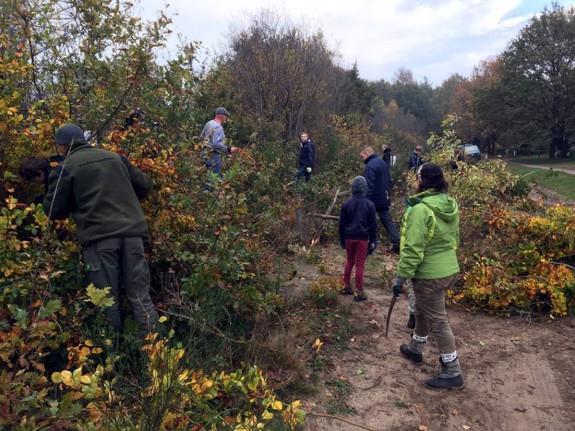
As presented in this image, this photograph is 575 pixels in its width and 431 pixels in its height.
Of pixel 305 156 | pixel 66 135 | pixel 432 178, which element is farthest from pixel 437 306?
pixel 305 156

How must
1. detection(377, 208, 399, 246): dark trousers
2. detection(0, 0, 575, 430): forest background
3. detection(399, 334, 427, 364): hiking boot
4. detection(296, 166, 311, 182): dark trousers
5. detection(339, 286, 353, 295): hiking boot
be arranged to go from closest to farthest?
detection(0, 0, 575, 430): forest background → detection(399, 334, 427, 364): hiking boot → detection(339, 286, 353, 295): hiking boot → detection(377, 208, 399, 246): dark trousers → detection(296, 166, 311, 182): dark trousers

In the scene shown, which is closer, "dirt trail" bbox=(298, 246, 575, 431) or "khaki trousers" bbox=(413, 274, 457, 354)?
"dirt trail" bbox=(298, 246, 575, 431)

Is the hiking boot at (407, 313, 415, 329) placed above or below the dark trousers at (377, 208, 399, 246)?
below

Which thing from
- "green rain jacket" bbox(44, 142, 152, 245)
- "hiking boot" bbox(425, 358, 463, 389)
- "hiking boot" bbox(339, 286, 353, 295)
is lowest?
"hiking boot" bbox(425, 358, 463, 389)

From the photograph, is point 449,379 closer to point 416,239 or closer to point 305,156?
point 416,239

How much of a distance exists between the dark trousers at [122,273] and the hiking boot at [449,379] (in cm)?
235

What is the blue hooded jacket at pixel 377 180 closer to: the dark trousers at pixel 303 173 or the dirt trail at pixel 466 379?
the dirt trail at pixel 466 379

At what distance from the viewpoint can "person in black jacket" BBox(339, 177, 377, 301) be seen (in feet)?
19.3

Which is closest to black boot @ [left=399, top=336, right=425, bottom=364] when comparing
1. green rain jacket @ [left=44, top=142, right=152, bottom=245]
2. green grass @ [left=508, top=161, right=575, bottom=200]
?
green rain jacket @ [left=44, top=142, right=152, bottom=245]

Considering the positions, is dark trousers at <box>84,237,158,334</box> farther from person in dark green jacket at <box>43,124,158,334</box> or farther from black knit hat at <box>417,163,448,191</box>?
black knit hat at <box>417,163,448,191</box>

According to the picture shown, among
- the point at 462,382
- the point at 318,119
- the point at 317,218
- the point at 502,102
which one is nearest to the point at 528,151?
the point at 502,102

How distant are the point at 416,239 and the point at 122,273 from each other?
233 cm

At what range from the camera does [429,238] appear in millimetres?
3984

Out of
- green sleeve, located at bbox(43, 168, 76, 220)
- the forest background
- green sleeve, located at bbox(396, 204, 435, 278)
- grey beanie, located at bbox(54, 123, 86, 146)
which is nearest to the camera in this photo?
the forest background
